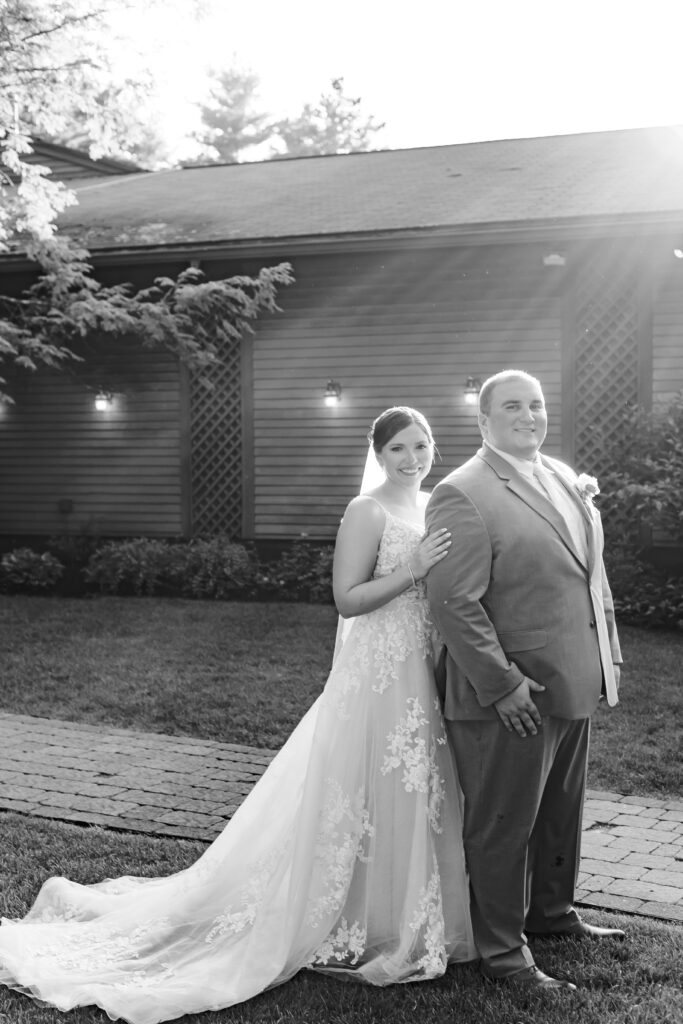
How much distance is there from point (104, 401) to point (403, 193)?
4709 millimetres

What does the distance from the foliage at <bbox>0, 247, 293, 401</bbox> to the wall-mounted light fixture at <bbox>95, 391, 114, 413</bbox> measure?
27.0 inches

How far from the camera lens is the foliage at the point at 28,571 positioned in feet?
42.7

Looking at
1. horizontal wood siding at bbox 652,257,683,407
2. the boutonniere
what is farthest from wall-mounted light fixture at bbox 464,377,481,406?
the boutonniere

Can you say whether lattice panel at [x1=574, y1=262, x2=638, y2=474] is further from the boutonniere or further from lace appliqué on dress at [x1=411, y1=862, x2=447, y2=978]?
lace appliqué on dress at [x1=411, y1=862, x2=447, y2=978]

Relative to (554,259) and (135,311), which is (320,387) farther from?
(554,259)

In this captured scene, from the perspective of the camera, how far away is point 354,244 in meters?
12.4

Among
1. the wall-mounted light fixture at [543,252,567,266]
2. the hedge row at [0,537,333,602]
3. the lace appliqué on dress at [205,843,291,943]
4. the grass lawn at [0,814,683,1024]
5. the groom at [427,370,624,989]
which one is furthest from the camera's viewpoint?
the hedge row at [0,537,333,602]

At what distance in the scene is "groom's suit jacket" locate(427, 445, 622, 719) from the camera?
3.37 meters

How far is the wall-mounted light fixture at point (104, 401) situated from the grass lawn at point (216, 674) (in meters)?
3.59

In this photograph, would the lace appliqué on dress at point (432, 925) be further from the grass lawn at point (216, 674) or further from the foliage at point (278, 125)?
the foliage at point (278, 125)

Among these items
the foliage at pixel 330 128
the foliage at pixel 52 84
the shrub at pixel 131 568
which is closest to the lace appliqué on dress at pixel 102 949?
the foliage at pixel 52 84

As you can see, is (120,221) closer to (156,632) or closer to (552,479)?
(156,632)

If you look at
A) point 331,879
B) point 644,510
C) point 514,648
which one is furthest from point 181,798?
point 644,510

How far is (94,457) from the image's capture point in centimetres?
1462
